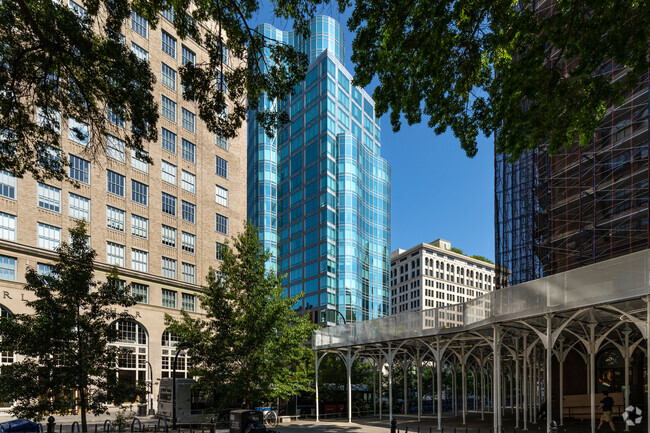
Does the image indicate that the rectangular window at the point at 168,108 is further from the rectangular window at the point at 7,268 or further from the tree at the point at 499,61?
the tree at the point at 499,61

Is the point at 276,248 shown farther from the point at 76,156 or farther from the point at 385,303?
the point at 76,156

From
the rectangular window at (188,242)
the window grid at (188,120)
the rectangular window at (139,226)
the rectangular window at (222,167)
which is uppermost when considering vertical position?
the window grid at (188,120)

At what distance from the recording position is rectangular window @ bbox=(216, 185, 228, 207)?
61500 mm

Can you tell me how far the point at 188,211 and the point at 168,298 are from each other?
9.85 metres

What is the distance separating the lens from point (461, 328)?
2498 cm

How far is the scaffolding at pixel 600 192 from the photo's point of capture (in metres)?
32.2

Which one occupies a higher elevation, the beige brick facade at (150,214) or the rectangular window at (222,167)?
the rectangular window at (222,167)

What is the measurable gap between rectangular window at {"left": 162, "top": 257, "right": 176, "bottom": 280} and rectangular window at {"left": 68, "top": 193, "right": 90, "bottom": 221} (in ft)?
31.8

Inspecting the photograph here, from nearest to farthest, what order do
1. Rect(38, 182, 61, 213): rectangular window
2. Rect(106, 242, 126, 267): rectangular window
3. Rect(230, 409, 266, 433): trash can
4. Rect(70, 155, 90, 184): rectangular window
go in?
Rect(230, 409, 266, 433): trash can
Rect(38, 182, 61, 213): rectangular window
Rect(70, 155, 90, 184): rectangular window
Rect(106, 242, 126, 267): rectangular window

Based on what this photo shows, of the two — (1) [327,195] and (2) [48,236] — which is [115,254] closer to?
(2) [48,236]

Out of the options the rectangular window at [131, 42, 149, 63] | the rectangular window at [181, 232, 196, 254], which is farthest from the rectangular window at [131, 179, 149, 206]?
the rectangular window at [131, 42, 149, 63]

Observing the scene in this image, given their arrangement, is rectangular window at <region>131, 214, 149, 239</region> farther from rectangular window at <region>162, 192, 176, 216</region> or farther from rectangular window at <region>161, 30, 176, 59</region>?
rectangular window at <region>161, 30, 176, 59</region>

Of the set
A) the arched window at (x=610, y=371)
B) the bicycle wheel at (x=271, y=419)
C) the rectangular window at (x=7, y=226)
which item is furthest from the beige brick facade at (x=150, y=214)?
the arched window at (x=610, y=371)

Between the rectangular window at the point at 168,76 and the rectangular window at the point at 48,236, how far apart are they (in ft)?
67.7
